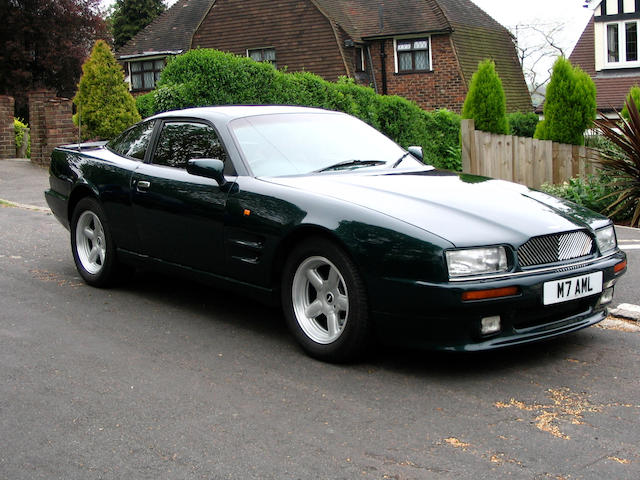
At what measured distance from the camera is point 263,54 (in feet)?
111

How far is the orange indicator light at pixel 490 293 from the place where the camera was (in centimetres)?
437

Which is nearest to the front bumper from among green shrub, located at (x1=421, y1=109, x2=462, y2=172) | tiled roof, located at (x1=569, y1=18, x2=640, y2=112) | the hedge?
the hedge

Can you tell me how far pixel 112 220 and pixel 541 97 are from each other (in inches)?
2331

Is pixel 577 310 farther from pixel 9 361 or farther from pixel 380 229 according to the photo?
pixel 9 361

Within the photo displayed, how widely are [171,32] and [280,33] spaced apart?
8602 millimetres

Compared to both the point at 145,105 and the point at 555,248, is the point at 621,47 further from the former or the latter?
the point at 555,248

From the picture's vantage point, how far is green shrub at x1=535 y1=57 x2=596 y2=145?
558 inches

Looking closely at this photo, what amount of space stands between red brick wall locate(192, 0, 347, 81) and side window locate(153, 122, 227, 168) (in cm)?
2613

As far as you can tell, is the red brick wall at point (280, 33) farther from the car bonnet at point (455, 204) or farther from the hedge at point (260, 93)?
the car bonnet at point (455, 204)

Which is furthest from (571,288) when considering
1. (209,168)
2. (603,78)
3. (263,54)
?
(603,78)

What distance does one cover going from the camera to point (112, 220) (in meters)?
6.70

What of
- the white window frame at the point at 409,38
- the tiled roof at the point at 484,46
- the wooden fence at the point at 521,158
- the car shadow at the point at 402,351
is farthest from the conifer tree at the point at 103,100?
the tiled roof at the point at 484,46

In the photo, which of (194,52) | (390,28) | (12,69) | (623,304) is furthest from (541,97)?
(623,304)

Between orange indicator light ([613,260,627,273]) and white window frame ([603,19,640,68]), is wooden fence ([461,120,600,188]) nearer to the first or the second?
orange indicator light ([613,260,627,273])
